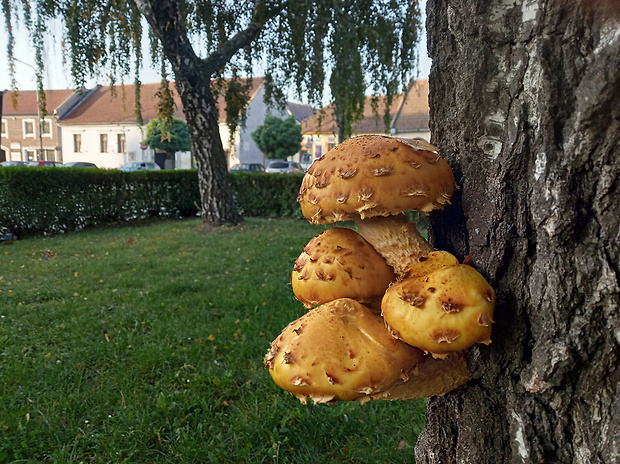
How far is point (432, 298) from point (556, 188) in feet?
1.19

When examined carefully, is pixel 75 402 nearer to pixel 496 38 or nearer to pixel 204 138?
pixel 496 38

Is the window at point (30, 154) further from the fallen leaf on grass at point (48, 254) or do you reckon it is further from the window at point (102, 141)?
the fallen leaf on grass at point (48, 254)

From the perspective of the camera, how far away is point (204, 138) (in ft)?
31.3

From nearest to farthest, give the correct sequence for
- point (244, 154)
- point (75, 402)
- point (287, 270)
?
point (75, 402)
point (287, 270)
point (244, 154)

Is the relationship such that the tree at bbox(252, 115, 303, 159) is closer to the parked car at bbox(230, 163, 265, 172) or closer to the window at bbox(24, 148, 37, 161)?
the parked car at bbox(230, 163, 265, 172)

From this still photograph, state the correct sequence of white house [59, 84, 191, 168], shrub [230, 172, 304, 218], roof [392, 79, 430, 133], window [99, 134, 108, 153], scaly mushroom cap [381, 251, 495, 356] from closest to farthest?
scaly mushroom cap [381, 251, 495, 356]
shrub [230, 172, 304, 218]
roof [392, 79, 430, 133]
white house [59, 84, 191, 168]
window [99, 134, 108, 153]

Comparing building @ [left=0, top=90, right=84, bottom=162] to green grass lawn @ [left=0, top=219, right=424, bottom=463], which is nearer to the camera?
green grass lawn @ [left=0, top=219, right=424, bottom=463]

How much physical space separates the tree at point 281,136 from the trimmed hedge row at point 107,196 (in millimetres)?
22659

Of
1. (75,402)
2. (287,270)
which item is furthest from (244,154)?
(75,402)

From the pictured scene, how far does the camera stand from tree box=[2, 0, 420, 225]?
7879 mm

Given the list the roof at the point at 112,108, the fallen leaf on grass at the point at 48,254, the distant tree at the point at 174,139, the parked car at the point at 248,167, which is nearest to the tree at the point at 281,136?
the parked car at the point at 248,167

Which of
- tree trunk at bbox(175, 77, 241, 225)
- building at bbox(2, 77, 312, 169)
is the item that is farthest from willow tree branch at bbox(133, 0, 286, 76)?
building at bbox(2, 77, 312, 169)

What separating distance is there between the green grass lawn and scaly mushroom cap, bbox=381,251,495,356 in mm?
1844

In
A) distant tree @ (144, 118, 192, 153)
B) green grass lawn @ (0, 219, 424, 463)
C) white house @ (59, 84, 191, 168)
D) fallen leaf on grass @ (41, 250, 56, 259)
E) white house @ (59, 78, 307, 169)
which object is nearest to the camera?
green grass lawn @ (0, 219, 424, 463)
